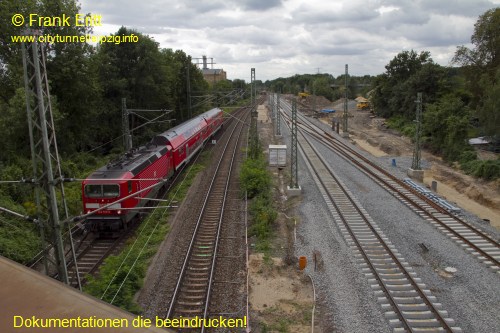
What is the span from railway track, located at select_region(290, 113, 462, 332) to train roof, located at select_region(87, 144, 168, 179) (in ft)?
31.1

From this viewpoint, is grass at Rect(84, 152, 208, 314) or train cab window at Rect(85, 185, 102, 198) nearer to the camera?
grass at Rect(84, 152, 208, 314)

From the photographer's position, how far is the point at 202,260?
14.8 m

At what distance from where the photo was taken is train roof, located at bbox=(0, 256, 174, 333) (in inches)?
149

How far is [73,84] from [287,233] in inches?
790

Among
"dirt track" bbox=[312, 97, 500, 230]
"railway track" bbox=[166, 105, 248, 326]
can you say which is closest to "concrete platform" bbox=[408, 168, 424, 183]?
"dirt track" bbox=[312, 97, 500, 230]

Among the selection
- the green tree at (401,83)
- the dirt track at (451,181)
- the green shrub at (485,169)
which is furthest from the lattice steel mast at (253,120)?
the green tree at (401,83)

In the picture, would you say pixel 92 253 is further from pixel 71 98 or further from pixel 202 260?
pixel 71 98

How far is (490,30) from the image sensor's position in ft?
134

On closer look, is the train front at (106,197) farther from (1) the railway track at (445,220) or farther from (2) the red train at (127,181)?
(1) the railway track at (445,220)

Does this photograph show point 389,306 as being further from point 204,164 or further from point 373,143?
point 373,143

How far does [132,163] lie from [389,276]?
474 inches

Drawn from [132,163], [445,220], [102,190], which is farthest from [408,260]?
[132,163]

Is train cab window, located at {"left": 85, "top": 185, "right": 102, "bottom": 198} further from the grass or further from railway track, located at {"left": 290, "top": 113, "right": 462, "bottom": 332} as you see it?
railway track, located at {"left": 290, "top": 113, "right": 462, "bottom": 332}

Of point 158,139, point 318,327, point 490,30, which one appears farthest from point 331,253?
point 490,30
